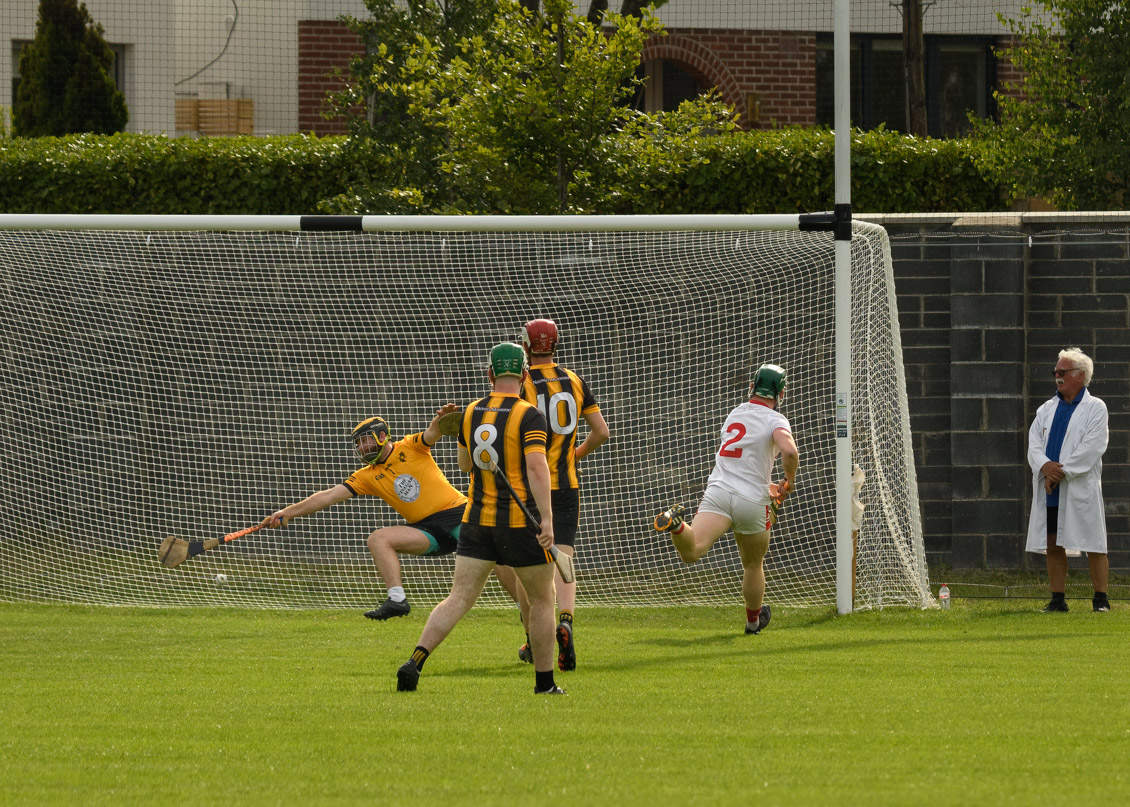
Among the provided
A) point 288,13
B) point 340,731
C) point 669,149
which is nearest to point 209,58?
point 288,13

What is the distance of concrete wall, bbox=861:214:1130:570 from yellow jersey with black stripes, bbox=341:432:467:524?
4445 mm

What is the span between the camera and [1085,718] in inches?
228

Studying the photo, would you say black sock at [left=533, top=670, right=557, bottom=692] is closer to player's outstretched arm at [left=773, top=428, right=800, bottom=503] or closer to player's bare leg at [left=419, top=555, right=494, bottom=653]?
player's bare leg at [left=419, top=555, right=494, bottom=653]

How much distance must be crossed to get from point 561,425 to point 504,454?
150 centimetres

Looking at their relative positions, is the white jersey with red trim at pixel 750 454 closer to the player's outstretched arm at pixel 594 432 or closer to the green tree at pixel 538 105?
the player's outstretched arm at pixel 594 432

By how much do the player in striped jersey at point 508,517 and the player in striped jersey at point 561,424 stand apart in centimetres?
111

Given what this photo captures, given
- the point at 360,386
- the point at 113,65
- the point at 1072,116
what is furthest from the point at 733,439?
the point at 113,65

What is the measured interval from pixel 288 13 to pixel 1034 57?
10.3m

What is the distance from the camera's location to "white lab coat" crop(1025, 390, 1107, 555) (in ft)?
32.4

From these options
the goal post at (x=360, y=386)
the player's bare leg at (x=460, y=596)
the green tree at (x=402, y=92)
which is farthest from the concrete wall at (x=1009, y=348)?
the player's bare leg at (x=460, y=596)

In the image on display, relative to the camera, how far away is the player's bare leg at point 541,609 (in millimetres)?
6496

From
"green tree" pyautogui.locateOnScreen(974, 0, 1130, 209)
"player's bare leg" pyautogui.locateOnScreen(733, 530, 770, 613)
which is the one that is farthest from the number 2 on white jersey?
"green tree" pyautogui.locateOnScreen(974, 0, 1130, 209)

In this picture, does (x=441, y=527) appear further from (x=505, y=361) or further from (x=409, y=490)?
(x=505, y=361)

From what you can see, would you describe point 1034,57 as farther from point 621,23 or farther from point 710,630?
point 710,630
